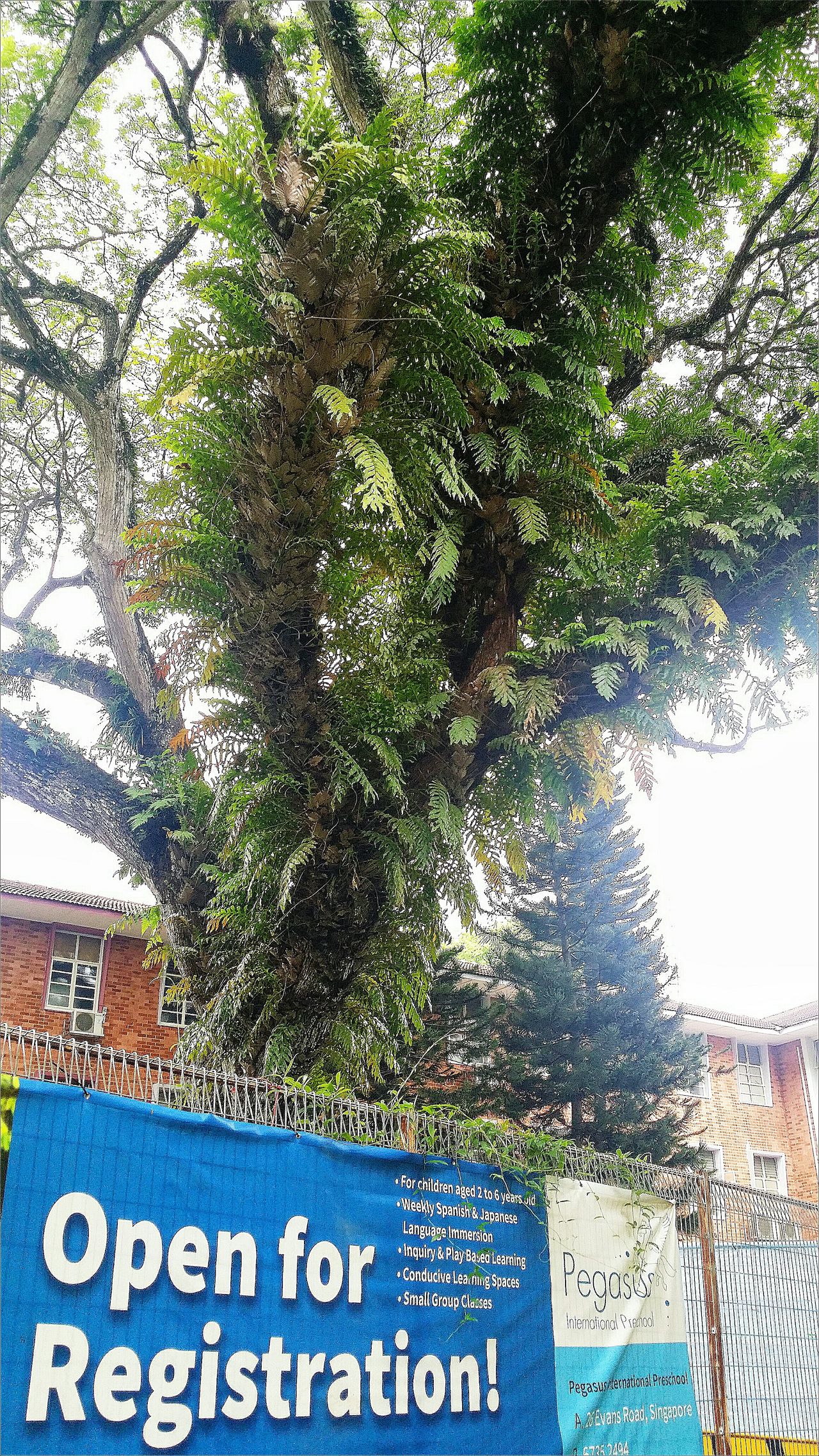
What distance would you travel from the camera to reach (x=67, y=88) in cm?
714

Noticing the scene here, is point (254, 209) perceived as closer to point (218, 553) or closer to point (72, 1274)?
point (218, 553)

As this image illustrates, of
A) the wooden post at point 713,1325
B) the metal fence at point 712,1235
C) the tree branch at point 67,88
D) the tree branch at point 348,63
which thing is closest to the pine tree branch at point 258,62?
the tree branch at point 348,63

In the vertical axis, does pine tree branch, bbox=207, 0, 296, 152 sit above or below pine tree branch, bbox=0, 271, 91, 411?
below

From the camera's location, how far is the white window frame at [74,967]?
51.8ft

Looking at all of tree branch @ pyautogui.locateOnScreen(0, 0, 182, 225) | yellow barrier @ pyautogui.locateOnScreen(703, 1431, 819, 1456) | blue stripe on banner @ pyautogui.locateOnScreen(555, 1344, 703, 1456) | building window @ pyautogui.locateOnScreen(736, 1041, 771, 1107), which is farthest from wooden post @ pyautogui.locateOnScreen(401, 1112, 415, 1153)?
building window @ pyautogui.locateOnScreen(736, 1041, 771, 1107)

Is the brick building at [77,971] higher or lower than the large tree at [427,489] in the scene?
higher

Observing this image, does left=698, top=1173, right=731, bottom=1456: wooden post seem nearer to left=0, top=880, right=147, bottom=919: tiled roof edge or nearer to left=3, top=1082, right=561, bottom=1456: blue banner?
left=3, top=1082, right=561, bottom=1456: blue banner

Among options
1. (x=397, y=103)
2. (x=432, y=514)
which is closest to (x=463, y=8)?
(x=397, y=103)

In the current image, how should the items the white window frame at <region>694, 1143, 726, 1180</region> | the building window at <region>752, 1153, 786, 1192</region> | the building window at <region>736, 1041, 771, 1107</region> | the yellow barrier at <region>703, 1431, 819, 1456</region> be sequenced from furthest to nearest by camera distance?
the building window at <region>736, 1041, 771, 1107</region> < the building window at <region>752, 1153, 786, 1192</region> < the white window frame at <region>694, 1143, 726, 1180</region> < the yellow barrier at <region>703, 1431, 819, 1456</region>

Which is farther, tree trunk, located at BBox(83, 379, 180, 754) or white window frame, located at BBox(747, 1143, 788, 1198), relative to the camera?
white window frame, located at BBox(747, 1143, 788, 1198)

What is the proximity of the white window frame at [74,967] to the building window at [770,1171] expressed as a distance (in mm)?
15695

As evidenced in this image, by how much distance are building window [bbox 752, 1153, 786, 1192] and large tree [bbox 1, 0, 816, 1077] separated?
69.6 ft

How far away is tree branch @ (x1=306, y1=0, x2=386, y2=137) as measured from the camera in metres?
5.68

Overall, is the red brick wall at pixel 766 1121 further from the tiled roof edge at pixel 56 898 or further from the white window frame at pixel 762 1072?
the tiled roof edge at pixel 56 898
